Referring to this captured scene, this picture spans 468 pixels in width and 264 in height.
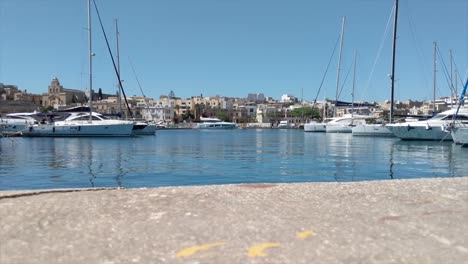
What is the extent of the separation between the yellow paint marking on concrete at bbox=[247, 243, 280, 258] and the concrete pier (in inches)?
0.4

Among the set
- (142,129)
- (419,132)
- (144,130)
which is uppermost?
(419,132)

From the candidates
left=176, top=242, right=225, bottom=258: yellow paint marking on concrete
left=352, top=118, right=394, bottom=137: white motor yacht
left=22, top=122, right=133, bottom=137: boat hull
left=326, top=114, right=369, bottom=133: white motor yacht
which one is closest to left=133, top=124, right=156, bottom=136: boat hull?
left=22, top=122, right=133, bottom=137: boat hull

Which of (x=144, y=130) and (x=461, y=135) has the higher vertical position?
(x=461, y=135)

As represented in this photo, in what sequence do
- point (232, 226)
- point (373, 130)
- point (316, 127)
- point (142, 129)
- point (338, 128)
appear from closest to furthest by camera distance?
point (232, 226) < point (373, 130) < point (142, 129) < point (338, 128) < point (316, 127)

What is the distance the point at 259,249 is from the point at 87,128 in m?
58.1

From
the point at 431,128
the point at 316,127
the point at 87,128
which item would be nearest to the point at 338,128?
the point at 316,127

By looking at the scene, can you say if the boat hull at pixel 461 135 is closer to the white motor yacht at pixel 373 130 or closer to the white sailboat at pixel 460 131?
the white sailboat at pixel 460 131

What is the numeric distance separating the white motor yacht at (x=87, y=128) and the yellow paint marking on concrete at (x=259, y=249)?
56660 millimetres

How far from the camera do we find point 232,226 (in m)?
4.93

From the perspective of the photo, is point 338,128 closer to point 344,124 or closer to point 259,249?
point 344,124

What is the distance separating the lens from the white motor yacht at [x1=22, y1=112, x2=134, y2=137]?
192ft

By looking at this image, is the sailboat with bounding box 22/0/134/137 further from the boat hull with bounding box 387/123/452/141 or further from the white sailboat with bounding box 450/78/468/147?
the white sailboat with bounding box 450/78/468/147

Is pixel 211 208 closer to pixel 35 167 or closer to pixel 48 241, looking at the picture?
pixel 48 241

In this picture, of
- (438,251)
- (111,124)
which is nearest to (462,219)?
(438,251)
